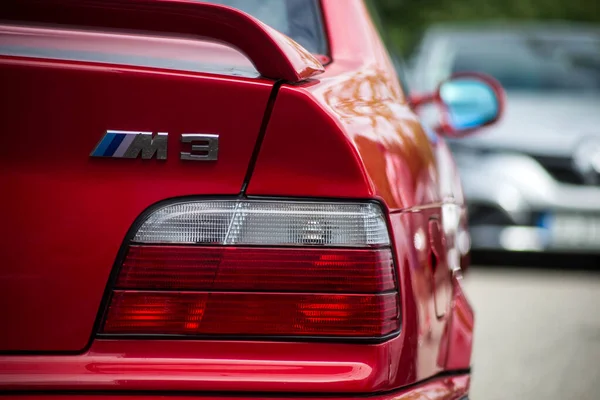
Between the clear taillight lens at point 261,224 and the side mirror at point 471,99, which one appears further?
the side mirror at point 471,99

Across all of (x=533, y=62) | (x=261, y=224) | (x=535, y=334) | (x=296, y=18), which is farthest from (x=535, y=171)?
(x=261, y=224)

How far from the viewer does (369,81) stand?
2.27 metres

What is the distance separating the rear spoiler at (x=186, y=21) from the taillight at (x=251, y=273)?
0.82 feet

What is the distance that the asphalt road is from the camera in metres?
4.71

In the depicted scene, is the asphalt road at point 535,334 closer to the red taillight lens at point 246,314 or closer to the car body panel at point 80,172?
the red taillight lens at point 246,314

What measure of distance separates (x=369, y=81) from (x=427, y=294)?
50 cm

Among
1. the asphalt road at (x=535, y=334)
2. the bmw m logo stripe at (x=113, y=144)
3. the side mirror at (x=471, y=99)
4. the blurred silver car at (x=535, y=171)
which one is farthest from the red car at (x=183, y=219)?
the blurred silver car at (x=535, y=171)

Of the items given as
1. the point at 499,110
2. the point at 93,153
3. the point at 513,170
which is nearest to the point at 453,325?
the point at 93,153

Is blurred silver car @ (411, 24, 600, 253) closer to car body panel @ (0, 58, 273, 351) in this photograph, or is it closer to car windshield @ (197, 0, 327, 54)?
car windshield @ (197, 0, 327, 54)

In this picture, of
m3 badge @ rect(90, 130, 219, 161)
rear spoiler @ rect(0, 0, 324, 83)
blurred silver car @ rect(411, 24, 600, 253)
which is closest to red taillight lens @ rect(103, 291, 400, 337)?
m3 badge @ rect(90, 130, 219, 161)

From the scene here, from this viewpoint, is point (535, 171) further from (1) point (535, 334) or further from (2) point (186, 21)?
(2) point (186, 21)

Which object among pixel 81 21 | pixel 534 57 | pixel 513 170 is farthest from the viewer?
pixel 534 57

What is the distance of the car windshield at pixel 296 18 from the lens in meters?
2.40

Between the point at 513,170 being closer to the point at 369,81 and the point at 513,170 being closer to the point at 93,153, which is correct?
the point at 369,81
